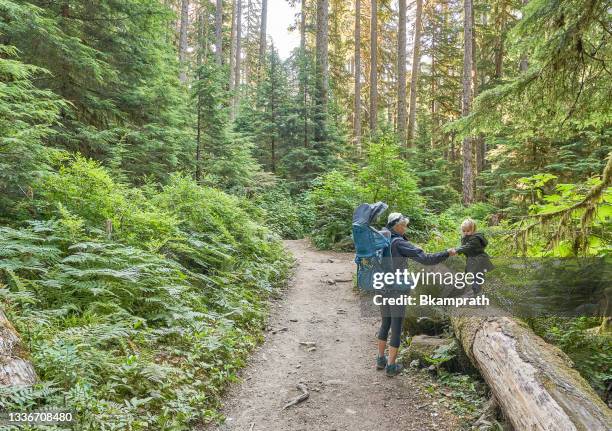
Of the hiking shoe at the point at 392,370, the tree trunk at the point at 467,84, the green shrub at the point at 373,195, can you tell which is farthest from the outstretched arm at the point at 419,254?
the tree trunk at the point at 467,84

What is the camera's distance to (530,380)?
12.4 ft

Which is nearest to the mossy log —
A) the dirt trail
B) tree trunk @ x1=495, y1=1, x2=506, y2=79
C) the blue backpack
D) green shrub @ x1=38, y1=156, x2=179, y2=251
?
the dirt trail

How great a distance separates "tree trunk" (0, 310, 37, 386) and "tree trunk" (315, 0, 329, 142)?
1978 centimetres

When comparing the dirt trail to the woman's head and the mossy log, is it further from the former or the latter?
the woman's head

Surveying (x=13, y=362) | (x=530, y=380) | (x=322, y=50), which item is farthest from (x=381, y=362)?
(x=322, y=50)

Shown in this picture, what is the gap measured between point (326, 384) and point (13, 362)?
3951 millimetres

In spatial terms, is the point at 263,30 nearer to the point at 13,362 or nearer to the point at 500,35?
the point at 500,35

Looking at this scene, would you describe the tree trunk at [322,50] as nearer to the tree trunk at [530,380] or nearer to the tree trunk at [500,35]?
the tree trunk at [500,35]

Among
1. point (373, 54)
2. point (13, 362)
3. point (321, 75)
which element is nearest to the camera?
point (13, 362)

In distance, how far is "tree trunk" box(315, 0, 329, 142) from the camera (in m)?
22.3

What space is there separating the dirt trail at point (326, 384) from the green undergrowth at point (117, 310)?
0.42m

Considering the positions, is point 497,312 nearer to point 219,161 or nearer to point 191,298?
point 191,298

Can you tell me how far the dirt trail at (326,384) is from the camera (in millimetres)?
4832

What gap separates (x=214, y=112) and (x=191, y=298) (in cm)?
999
